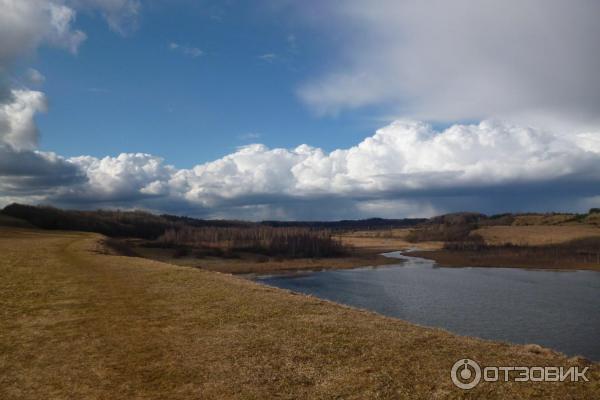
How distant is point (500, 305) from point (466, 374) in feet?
137

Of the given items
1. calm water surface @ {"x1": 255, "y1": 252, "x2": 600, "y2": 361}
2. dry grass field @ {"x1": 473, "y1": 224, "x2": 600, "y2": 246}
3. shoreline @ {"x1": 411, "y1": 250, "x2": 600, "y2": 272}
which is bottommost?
shoreline @ {"x1": 411, "y1": 250, "x2": 600, "y2": 272}

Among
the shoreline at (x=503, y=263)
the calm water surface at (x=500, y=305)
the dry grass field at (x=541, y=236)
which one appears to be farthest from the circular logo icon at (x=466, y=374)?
the dry grass field at (x=541, y=236)

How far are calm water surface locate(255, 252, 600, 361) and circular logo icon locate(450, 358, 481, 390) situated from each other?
21691 millimetres

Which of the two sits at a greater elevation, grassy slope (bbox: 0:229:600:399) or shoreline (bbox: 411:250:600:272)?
grassy slope (bbox: 0:229:600:399)

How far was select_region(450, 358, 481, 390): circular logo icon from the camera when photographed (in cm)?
1196

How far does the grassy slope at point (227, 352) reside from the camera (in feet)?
38.7

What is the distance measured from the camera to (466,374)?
41.4 ft

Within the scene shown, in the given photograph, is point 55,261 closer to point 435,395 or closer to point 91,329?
point 91,329

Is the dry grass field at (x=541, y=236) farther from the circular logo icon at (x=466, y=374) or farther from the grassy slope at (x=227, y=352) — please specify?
the circular logo icon at (x=466, y=374)

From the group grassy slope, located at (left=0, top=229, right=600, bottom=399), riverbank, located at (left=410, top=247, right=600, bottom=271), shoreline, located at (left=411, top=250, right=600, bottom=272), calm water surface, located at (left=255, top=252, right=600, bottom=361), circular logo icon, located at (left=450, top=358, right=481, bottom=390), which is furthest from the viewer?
riverbank, located at (left=410, top=247, right=600, bottom=271)

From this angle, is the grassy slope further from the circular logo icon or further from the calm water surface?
the calm water surface

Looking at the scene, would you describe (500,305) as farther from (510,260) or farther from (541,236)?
(541,236)

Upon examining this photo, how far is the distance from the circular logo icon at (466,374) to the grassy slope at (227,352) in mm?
286

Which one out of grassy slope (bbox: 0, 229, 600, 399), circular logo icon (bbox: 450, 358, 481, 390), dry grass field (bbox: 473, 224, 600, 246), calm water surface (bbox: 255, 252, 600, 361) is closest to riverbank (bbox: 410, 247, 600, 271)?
dry grass field (bbox: 473, 224, 600, 246)
